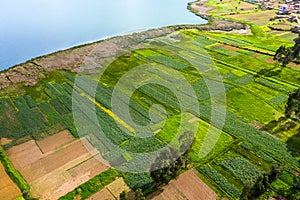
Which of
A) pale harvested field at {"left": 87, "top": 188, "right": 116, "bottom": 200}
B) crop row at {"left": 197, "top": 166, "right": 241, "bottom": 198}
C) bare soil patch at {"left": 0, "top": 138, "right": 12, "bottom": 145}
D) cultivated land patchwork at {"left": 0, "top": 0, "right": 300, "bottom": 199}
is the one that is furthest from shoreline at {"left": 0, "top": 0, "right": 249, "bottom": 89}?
crop row at {"left": 197, "top": 166, "right": 241, "bottom": 198}

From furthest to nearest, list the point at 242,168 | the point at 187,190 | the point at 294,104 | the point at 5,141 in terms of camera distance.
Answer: the point at 294,104 < the point at 5,141 < the point at 242,168 < the point at 187,190

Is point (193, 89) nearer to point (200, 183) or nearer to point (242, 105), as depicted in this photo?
point (242, 105)

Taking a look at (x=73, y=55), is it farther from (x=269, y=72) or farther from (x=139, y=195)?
(x=139, y=195)

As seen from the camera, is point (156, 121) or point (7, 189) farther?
point (156, 121)

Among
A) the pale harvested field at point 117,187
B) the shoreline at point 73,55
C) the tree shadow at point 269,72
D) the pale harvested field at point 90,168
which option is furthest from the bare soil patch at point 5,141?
the tree shadow at point 269,72

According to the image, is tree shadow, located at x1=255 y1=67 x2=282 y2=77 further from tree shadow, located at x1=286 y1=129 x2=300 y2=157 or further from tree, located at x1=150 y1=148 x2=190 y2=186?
tree, located at x1=150 y1=148 x2=190 y2=186

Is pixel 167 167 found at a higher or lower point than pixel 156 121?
higher

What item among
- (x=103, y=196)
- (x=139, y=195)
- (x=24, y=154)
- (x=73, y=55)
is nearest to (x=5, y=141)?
(x=24, y=154)
